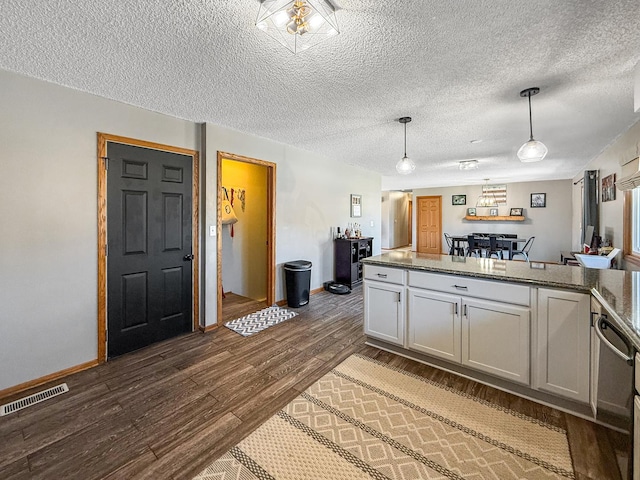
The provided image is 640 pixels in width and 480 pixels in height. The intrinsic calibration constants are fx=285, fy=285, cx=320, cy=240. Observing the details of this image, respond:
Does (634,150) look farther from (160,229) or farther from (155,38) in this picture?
(160,229)

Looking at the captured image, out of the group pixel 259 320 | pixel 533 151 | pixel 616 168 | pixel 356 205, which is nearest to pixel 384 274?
pixel 533 151

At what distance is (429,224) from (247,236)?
7210 mm

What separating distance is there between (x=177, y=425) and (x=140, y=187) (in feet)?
7.18

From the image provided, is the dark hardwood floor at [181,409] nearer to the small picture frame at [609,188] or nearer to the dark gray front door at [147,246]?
the dark gray front door at [147,246]

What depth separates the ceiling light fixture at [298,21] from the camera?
58.1 inches

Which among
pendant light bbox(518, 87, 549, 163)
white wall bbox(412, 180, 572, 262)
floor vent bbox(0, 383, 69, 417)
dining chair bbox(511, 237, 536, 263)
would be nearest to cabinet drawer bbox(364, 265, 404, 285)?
pendant light bbox(518, 87, 549, 163)

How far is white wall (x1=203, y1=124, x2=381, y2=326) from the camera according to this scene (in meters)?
3.40

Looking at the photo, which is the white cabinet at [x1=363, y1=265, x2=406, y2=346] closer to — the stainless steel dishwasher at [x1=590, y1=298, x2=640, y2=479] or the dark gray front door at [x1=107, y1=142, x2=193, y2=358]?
the stainless steel dishwasher at [x1=590, y1=298, x2=640, y2=479]

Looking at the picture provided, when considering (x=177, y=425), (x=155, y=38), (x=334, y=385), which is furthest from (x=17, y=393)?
(x=155, y=38)

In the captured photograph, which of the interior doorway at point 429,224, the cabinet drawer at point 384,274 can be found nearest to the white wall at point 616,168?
the cabinet drawer at point 384,274

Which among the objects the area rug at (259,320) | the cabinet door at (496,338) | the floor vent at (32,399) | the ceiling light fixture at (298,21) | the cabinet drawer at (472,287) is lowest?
the floor vent at (32,399)

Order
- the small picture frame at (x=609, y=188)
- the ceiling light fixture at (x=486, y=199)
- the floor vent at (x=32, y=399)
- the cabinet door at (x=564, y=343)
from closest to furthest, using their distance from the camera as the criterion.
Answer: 1. the cabinet door at (x=564, y=343)
2. the floor vent at (x=32, y=399)
3. the small picture frame at (x=609, y=188)
4. the ceiling light fixture at (x=486, y=199)

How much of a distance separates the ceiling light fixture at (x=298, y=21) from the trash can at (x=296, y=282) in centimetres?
294

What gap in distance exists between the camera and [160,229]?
3.02 m
